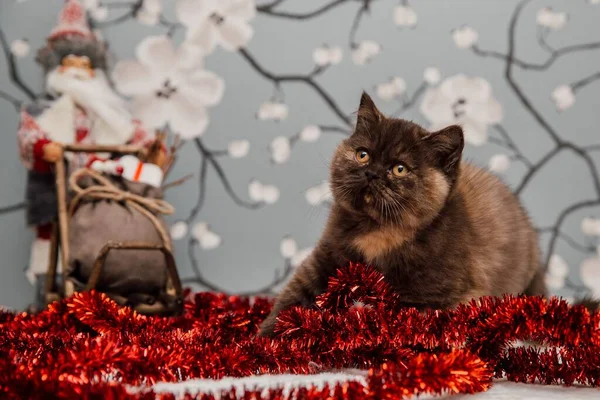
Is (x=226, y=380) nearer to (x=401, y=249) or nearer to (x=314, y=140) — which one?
(x=401, y=249)

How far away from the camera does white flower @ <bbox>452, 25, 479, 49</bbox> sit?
6.01 ft

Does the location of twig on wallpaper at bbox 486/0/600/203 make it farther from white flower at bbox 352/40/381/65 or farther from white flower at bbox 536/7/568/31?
white flower at bbox 352/40/381/65

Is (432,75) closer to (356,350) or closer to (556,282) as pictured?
(556,282)

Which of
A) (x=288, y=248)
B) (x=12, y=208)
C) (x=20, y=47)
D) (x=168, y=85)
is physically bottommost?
(x=288, y=248)

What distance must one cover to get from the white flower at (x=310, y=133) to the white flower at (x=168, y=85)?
0.34 metres

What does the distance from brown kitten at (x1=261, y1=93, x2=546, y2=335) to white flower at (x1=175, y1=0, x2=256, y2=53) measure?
1.04 m

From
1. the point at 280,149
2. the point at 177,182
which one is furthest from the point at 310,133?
the point at 177,182

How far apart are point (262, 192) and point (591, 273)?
1.19 meters

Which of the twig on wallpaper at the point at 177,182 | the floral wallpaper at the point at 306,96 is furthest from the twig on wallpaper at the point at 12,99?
the twig on wallpaper at the point at 177,182

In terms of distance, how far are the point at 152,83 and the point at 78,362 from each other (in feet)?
4.53

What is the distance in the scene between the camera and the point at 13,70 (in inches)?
69.9

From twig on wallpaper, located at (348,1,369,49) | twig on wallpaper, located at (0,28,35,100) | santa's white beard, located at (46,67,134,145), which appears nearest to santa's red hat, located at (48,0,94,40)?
santa's white beard, located at (46,67,134,145)

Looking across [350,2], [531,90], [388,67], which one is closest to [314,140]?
[388,67]

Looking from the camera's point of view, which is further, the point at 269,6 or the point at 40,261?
the point at 269,6
